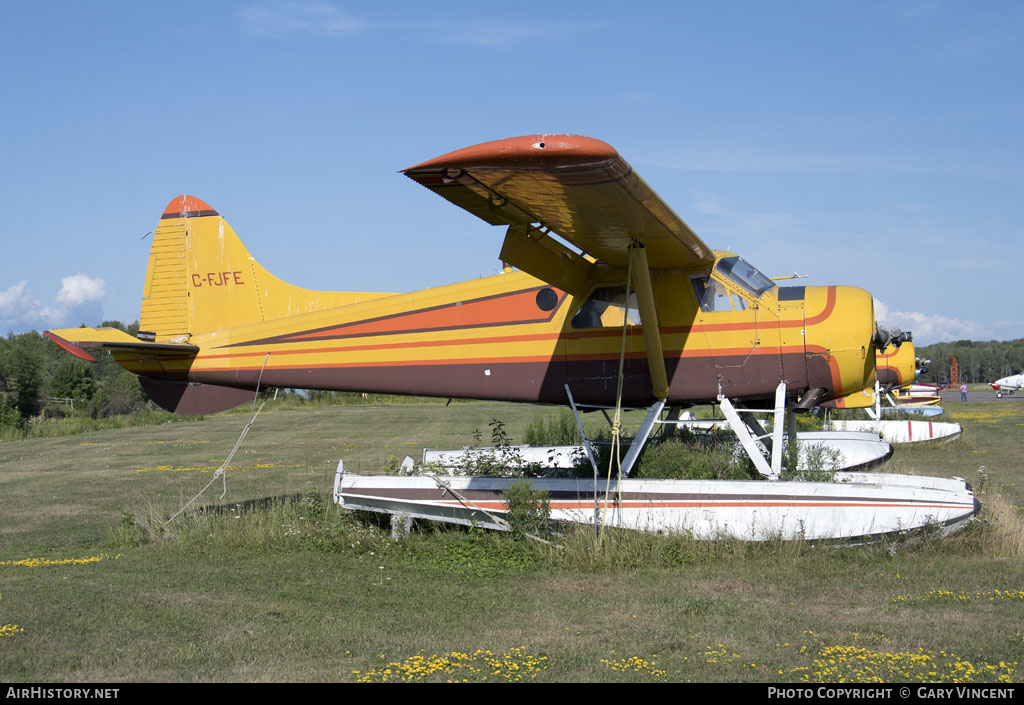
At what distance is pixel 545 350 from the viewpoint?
374 inches

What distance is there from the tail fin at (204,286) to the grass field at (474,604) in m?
2.52

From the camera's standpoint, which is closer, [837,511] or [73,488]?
[837,511]

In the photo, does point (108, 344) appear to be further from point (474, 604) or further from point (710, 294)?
point (710, 294)

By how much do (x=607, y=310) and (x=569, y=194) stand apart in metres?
2.66

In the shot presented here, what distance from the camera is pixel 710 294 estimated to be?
29.7 ft

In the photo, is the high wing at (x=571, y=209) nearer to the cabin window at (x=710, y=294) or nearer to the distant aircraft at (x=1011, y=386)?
the cabin window at (x=710, y=294)

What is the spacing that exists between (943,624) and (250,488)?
11137mm

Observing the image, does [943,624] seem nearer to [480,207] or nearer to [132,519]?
[480,207]

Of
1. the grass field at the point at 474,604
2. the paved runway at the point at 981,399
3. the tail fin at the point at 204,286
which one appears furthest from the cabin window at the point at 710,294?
the paved runway at the point at 981,399

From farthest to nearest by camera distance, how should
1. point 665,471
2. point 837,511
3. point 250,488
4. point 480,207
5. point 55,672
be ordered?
point 250,488
point 665,471
point 837,511
point 480,207
point 55,672

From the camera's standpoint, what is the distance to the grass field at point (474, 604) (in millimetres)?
5023

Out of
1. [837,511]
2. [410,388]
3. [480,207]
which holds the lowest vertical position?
[837,511]

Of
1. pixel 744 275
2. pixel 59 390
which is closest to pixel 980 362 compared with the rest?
pixel 59 390

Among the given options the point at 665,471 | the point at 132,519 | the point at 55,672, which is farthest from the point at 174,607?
the point at 665,471
